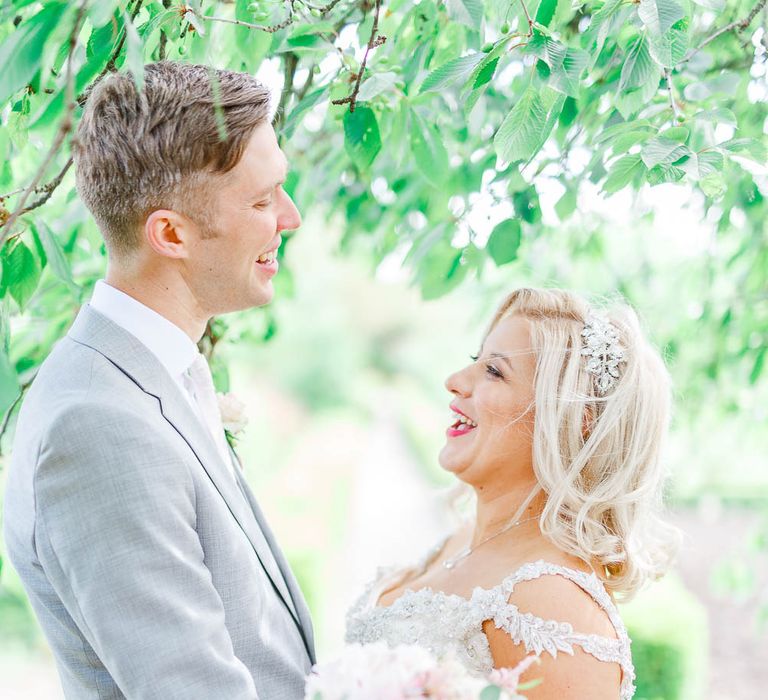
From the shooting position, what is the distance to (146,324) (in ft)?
5.70

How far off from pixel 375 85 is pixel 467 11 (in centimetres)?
31

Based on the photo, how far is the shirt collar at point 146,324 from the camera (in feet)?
5.65

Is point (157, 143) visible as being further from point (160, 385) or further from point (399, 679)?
point (399, 679)

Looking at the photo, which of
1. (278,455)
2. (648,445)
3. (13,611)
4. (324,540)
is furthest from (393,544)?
(648,445)

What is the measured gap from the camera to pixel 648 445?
2279mm

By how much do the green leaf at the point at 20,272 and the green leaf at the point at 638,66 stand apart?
1303 millimetres

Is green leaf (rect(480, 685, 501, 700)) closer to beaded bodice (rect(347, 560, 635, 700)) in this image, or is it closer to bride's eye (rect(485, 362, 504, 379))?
beaded bodice (rect(347, 560, 635, 700))

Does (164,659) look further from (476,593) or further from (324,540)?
(324,540)

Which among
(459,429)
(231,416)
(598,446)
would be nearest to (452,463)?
(459,429)

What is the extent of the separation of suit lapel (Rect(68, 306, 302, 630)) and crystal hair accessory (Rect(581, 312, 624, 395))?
1034mm

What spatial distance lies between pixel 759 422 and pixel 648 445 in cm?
337

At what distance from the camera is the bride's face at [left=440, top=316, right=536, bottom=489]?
2.33m

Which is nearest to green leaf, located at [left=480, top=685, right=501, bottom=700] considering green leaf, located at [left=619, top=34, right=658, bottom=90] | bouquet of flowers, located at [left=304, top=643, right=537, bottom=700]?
bouquet of flowers, located at [left=304, top=643, right=537, bottom=700]

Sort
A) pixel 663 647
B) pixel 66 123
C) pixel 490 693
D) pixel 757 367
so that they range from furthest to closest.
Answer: pixel 663 647
pixel 757 367
pixel 490 693
pixel 66 123
